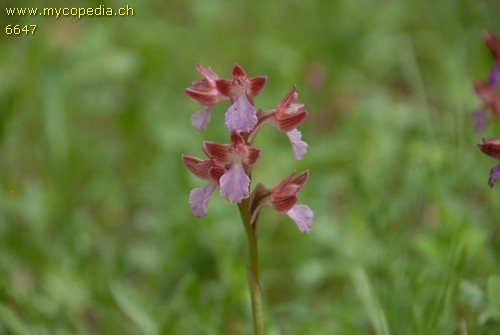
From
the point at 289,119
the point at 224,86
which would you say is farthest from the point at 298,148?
the point at 224,86

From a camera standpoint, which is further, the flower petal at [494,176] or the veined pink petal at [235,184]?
the flower petal at [494,176]

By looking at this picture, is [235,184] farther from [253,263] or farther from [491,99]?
[491,99]

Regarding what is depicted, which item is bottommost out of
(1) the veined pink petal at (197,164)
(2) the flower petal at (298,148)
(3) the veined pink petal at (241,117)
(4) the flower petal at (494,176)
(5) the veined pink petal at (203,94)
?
(4) the flower petal at (494,176)

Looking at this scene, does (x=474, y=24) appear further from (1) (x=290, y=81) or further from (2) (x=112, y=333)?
(2) (x=112, y=333)

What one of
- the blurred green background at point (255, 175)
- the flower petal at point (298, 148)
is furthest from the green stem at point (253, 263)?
the blurred green background at point (255, 175)

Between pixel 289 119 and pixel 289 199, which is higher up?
pixel 289 119

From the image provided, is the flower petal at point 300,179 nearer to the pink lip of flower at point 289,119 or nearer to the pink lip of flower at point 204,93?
the pink lip of flower at point 289,119

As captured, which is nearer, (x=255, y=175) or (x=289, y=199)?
(x=289, y=199)
